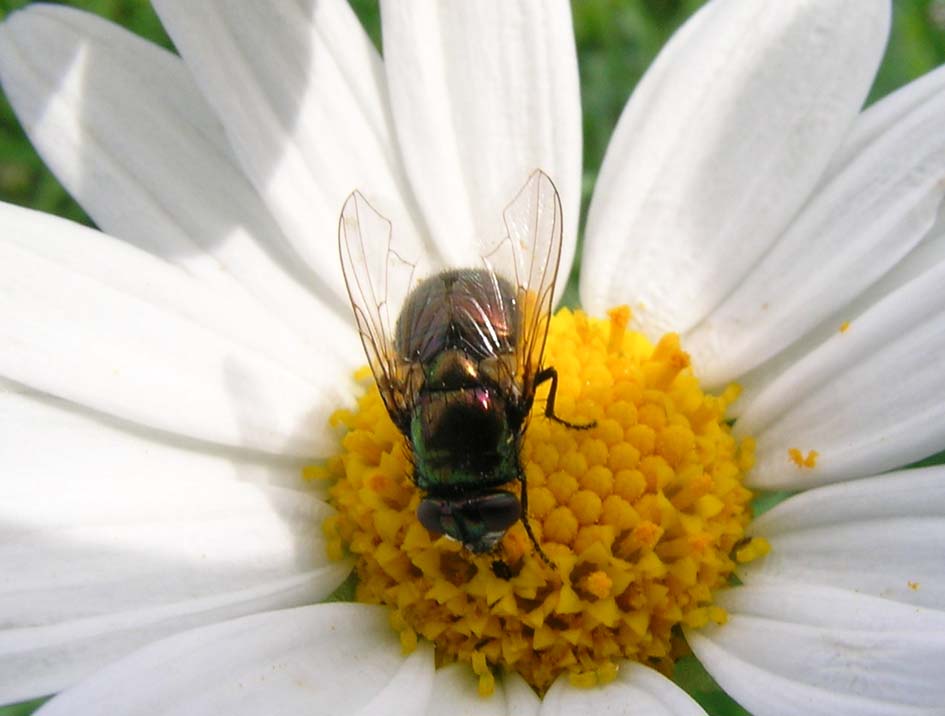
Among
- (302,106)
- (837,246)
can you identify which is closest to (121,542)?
(302,106)

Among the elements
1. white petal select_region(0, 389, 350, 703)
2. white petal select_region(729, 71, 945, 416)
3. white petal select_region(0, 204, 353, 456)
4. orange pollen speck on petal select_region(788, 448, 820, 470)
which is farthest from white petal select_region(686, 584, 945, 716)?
white petal select_region(0, 204, 353, 456)

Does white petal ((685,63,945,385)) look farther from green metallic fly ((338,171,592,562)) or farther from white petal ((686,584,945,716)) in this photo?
white petal ((686,584,945,716))

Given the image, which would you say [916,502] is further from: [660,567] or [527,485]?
[527,485]

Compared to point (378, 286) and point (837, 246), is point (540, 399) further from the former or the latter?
point (837, 246)

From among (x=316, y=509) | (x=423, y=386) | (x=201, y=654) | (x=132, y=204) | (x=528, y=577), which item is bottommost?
(x=201, y=654)

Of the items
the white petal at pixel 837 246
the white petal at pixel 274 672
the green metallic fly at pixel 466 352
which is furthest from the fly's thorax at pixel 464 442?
the white petal at pixel 837 246

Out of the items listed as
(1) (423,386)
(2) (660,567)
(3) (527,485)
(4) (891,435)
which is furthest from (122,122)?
(4) (891,435)
